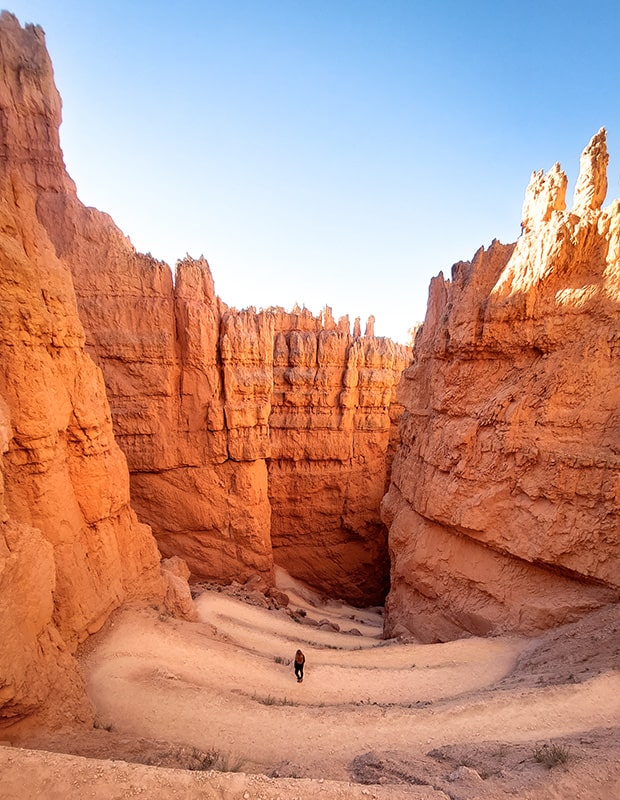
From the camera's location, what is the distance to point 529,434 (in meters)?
9.63

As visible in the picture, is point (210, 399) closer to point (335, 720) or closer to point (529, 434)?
point (529, 434)

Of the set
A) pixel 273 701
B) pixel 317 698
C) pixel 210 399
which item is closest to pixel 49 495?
pixel 273 701

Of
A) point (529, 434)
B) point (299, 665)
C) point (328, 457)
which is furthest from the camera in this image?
point (328, 457)

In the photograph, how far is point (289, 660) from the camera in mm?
9391

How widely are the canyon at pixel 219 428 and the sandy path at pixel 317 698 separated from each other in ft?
2.83

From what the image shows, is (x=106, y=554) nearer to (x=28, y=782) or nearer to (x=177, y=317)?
(x=28, y=782)

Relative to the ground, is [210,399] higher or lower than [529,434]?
higher

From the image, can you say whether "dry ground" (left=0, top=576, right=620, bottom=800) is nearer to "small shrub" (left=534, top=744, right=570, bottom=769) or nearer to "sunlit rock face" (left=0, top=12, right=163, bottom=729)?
"small shrub" (left=534, top=744, right=570, bottom=769)

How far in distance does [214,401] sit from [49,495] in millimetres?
8255

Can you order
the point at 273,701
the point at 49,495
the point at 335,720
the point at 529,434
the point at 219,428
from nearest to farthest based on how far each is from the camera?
the point at 335,720, the point at 273,701, the point at 49,495, the point at 529,434, the point at 219,428

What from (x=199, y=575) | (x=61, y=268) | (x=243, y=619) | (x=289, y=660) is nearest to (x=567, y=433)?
(x=289, y=660)

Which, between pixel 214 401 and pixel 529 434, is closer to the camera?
pixel 529 434

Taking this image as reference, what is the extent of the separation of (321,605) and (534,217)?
55.6 feet

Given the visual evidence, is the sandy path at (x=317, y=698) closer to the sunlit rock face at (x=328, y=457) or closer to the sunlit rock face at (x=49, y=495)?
the sunlit rock face at (x=49, y=495)
